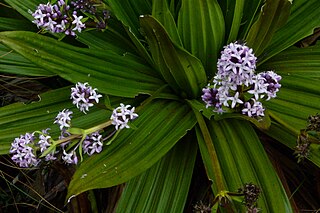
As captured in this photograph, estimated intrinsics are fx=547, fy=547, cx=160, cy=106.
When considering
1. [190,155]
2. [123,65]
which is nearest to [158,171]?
[190,155]

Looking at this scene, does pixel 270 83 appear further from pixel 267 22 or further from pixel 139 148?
pixel 139 148

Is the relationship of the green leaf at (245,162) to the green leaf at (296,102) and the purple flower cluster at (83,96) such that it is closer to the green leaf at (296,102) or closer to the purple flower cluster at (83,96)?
the green leaf at (296,102)

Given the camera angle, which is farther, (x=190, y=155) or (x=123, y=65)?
(x=123, y=65)

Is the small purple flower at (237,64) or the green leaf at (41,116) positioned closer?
the small purple flower at (237,64)

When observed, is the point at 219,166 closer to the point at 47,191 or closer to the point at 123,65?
the point at 123,65

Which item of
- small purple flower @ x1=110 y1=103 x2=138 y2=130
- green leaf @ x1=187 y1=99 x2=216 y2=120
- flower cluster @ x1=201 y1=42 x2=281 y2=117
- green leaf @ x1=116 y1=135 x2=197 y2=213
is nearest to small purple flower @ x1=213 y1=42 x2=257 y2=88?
flower cluster @ x1=201 y1=42 x2=281 y2=117

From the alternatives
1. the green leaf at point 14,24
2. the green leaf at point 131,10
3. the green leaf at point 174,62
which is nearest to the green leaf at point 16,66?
the green leaf at point 14,24
